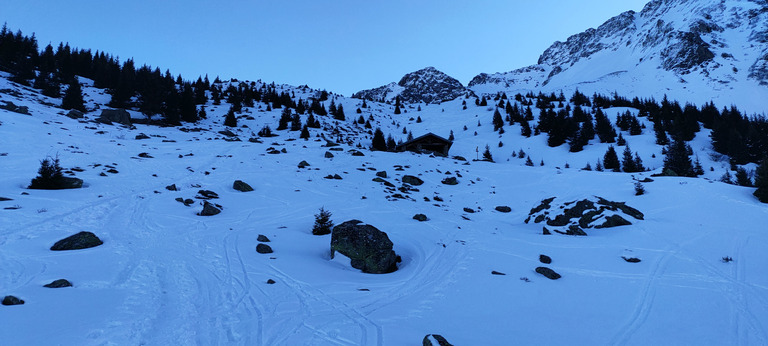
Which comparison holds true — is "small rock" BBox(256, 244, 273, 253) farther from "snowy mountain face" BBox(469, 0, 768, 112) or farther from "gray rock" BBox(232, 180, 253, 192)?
"snowy mountain face" BBox(469, 0, 768, 112)

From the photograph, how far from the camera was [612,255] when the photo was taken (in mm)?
10938

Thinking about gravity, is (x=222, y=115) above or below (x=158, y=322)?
above

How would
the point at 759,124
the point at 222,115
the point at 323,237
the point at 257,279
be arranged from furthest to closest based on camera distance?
the point at 222,115
the point at 759,124
the point at 323,237
the point at 257,279

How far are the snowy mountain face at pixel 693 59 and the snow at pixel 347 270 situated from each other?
406 ft

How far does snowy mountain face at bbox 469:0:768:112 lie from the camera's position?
105 m

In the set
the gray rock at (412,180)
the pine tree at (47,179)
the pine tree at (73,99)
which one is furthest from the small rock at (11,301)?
the pine tree at (73,99)

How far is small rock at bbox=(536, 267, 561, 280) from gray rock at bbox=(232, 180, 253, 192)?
16332 millimetres

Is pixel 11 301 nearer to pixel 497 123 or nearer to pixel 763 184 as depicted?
pixel 763 184

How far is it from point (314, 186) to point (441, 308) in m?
16.8

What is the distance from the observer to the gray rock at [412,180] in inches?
1078

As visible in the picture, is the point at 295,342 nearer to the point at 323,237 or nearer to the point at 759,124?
the point at 323,237

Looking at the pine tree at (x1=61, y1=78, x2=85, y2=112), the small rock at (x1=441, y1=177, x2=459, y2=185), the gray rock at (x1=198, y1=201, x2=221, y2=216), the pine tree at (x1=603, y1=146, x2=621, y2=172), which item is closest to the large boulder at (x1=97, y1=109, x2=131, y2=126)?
the pine tree at (x1=61, y1=78, x2=85, y2=112)

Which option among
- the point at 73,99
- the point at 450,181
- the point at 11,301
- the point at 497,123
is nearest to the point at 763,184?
the point at 450,181

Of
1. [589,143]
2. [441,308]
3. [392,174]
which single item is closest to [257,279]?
[441,308]
